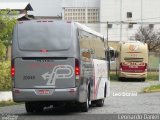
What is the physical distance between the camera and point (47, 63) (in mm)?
20172

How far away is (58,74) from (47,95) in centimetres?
79

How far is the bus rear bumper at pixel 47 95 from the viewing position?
65.6 feet

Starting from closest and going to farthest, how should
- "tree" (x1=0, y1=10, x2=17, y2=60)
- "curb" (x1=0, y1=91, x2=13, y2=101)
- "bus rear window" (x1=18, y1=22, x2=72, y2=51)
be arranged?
"bus rear window" (x1=18, y1=22, x2=72, y2=51) → "curb" (x1=0, y1=91, x2=13, y2=101) → "tree" (x1=0, y1=10, x2=17, y2=60)

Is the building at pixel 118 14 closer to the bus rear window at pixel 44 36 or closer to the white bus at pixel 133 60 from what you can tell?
the white bus at pixel 133 60

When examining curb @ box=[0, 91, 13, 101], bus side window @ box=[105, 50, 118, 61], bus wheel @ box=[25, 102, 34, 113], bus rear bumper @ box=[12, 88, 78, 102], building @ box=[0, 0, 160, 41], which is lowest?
curb @ box=[0, 91, 13, 101]

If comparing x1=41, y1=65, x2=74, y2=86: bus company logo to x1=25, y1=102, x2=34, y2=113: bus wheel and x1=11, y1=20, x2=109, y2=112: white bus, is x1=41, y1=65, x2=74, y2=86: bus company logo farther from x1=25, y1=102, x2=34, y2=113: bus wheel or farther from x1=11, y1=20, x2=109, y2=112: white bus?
x1=25, y1=102, x2=34, y2=113: bus wheel

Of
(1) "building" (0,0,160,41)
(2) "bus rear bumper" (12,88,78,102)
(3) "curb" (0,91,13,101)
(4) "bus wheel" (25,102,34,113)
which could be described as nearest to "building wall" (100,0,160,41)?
(1) "building" (0,0,160,41)

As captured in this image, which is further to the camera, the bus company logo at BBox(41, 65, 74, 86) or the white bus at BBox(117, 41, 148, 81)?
the white bus at BBox(117, 41, 148, 81)

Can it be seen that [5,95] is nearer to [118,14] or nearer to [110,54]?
[110,54]

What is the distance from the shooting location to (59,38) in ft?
66.5

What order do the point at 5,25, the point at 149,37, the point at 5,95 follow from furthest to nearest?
the point at 149,37
the point at 5,25
the point at 5,95

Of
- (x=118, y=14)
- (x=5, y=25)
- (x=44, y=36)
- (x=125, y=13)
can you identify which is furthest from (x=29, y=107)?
(x=118, y=14)

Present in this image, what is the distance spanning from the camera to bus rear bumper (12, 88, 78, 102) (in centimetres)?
1998

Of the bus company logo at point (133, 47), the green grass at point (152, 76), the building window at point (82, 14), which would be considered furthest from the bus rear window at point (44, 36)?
the building window at point (82, 14)
